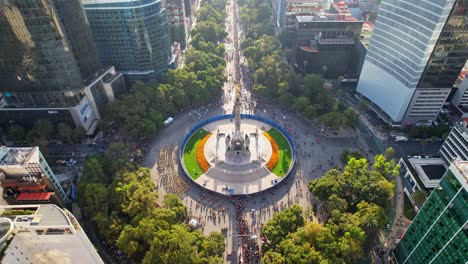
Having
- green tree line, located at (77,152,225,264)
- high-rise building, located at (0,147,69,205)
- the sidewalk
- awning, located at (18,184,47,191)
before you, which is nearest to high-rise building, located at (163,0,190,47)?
the sidewalk

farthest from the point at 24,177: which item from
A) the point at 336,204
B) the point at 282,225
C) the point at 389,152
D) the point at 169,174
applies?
the point at 389,152

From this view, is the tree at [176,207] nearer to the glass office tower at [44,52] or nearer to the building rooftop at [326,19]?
the glass office tower at [44,52]

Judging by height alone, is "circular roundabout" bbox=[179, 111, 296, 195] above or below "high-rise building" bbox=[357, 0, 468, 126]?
below

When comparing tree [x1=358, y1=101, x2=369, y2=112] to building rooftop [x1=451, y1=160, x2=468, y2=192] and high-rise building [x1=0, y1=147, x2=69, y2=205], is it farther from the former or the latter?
high-rise building [x1=0, y1=147, x2=69, y2=205]

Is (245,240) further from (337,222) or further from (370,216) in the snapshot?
(370,216)

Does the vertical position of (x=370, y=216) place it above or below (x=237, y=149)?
above

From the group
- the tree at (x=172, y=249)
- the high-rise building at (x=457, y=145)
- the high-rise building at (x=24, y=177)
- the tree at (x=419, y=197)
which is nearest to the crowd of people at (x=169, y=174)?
the tree at (x=172, y=249)

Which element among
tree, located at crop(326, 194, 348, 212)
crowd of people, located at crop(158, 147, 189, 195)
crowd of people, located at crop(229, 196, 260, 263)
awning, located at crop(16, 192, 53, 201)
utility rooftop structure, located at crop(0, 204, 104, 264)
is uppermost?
utility rooftop structure, located at crop(0, 204, 104, 264)
